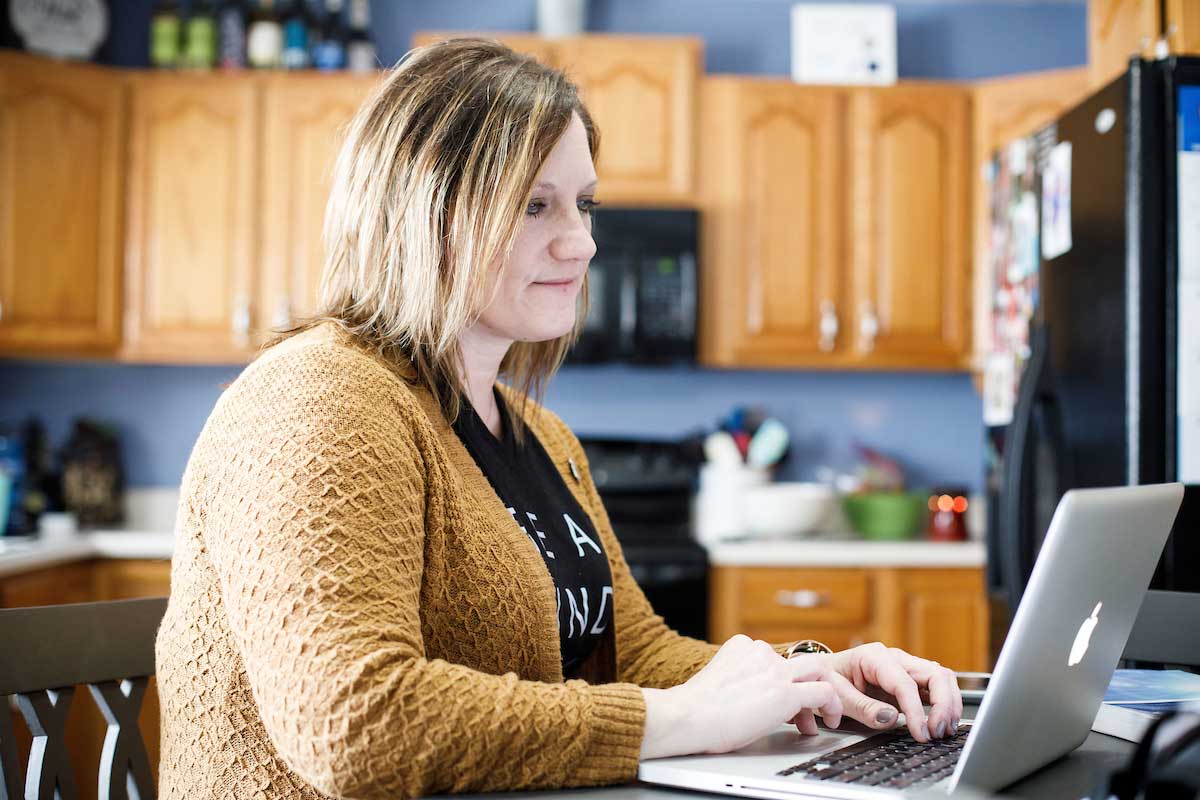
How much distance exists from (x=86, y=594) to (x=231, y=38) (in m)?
1.71

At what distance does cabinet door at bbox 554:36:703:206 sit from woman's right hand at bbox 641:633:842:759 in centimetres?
265

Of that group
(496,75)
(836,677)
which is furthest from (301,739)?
(496,75)

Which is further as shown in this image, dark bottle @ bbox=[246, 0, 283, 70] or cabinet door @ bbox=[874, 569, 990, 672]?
dark bottle @ bbox=[246, 0, 283, 70]

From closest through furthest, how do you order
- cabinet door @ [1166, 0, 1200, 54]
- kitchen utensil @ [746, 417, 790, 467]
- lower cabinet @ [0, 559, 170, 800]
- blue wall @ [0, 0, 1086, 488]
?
cabinet door @ [1166, 0, 1200, 54] → lower cabinet @ [0, 559, 170, 800] → kitchen utensil @ [746, 417, 790, 467] → blue wall @ [0, 0, 1086, 488]

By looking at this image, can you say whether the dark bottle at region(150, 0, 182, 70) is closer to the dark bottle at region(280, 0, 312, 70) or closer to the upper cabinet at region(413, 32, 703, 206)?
the dark bottle at region(280, 0, 312, 70)

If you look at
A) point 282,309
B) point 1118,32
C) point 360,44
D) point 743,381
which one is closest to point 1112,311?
point 1118,32

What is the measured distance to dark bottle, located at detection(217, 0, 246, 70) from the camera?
357 cm

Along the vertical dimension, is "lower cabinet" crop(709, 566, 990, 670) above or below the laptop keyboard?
below

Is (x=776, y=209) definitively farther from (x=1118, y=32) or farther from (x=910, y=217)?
(x=1118, y=32)

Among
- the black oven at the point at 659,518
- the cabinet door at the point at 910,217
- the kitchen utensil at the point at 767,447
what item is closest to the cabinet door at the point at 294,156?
the black oven at the point at 659,518

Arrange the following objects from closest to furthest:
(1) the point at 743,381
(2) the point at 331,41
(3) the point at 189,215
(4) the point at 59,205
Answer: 1. (4) the point at 59,205
2. (3) the point at 189,215
3. (2) the point at 331,41
4. (1) the point at 743,381

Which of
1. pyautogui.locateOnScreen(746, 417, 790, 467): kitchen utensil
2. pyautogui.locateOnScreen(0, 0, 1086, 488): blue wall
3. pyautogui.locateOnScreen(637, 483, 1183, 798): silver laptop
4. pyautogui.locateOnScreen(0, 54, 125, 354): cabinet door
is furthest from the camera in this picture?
pyautogui.locateOnScreen(0, 0, 1086, 488): blue wall

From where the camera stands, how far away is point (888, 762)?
916 mm

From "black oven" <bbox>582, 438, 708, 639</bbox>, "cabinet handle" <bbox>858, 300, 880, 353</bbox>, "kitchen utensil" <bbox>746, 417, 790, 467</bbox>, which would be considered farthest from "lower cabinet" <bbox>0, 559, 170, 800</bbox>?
"cabinet handle" <bbox>858, 300, 880, 353</bbox>
